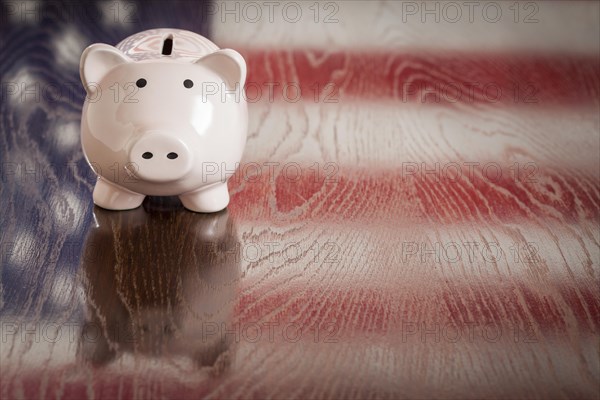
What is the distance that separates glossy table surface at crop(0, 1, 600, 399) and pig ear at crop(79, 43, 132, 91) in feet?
0.62

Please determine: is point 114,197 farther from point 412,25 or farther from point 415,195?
point 412,25

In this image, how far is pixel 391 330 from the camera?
94 centimetres

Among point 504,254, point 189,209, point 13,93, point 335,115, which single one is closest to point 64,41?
point 13,93

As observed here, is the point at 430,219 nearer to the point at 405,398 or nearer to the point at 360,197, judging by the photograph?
the point at 360,197

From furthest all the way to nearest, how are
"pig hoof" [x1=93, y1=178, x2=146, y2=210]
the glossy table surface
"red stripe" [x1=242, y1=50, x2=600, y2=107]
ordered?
"red stripe" [x1=242, y1=50, x2=600, y2=107] < "pig hoof" [x1=93, y1=178, x2=146, y2=210] < the glossy table surface

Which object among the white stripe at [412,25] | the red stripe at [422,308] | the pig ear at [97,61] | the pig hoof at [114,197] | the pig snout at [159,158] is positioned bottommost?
the red stripe at [422,308]

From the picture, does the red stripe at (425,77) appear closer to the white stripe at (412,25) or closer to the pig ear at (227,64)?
the white stripe at (412,25)

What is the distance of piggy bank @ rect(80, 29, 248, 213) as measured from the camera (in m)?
1.10

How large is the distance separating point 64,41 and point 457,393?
4.79 feet

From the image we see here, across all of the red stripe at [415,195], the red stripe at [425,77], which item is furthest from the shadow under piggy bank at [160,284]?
the red stripe at [425,77]

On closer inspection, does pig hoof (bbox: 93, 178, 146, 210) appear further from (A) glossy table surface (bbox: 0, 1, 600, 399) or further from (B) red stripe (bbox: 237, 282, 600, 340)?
(B) red stripe (bbox: 237, 282, 600, 340)

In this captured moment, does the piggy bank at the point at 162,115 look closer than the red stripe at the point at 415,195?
Yes

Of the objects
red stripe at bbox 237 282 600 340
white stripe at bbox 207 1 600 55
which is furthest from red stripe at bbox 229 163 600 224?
white stripe at bbox 207 1 600 55

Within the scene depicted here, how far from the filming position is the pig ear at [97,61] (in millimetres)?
1120
